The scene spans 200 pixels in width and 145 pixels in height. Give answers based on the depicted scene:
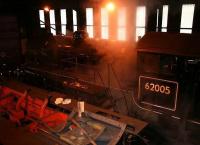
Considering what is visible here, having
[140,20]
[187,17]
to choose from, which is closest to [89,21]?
[140,20]

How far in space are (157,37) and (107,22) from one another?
778 cm

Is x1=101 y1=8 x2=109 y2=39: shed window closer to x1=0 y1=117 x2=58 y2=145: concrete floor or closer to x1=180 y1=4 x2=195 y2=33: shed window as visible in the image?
x1=180 y1=4 x2=195 y2=33: shed window

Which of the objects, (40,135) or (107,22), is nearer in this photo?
(40,135)

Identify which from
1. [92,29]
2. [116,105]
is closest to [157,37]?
[116,105]

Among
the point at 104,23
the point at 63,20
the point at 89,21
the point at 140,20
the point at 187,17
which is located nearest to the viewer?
the point at 187,17

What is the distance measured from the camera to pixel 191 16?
31.3ft

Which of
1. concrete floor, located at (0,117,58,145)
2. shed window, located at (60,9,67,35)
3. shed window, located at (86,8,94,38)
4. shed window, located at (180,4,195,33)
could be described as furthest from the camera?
shed window, located at (60,9,67,35)

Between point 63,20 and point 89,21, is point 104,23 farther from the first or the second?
point 63,20

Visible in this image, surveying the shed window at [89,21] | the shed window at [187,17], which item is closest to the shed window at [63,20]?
the shed window at [89,21]

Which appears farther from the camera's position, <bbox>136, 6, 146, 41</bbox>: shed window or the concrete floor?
<bbox>136, 6, 146, 41</bbox>: shed window

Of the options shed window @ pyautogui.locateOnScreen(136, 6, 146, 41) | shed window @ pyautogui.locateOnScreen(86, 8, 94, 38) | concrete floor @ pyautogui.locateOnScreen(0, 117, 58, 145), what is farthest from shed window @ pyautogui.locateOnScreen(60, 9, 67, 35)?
concrete floor @ pyautogui.locateOnScreen(0, 117, 58, 145)

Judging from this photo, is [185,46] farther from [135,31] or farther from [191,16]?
[135,31]

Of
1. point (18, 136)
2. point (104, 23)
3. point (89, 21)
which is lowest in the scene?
point (18, 136)

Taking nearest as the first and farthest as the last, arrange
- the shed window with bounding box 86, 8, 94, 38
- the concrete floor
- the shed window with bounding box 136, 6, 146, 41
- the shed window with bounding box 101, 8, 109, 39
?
the concrete floor < the shed window with bounding box 136, 6, 146, 41 < the shed window with bounding box 101, 8, 109, 39 < the shed window with bounding box 86, 8, 94, 38
